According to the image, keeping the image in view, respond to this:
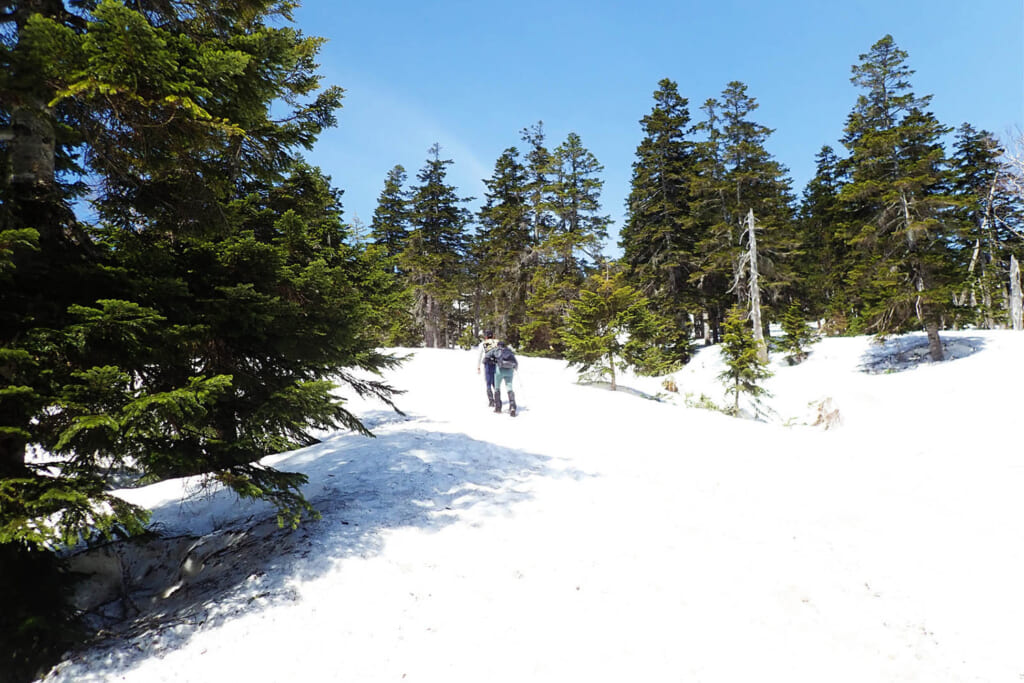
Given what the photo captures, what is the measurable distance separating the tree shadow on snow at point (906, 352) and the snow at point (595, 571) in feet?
46.5

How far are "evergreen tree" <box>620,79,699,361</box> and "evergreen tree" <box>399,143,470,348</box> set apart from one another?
12.6 m

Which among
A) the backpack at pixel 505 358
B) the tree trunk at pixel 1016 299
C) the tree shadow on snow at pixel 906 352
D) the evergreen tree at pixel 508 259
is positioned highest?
the evergreen tree at pixel 508 259

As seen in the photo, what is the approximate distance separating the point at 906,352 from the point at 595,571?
81.1 feet

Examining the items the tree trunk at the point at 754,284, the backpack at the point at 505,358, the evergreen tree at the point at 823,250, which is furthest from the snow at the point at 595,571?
the evergreen tree at the point at 823,250

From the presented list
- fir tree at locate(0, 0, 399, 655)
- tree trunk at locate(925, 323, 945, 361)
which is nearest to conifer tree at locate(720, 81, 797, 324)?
tree trunk at locate(925, 323, 945, 361)

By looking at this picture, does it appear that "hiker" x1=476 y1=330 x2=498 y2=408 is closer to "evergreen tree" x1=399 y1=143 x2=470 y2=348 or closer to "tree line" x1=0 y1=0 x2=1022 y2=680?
"tree line" x1=0 y1=0 x2=1022 y2=680

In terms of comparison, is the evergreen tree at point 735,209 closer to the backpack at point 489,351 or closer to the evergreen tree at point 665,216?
the evergreen tree at point 665,216

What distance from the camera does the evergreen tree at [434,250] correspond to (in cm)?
2958

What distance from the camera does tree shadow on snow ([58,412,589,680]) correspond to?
12.9 feet

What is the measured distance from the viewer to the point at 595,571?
4367 mm

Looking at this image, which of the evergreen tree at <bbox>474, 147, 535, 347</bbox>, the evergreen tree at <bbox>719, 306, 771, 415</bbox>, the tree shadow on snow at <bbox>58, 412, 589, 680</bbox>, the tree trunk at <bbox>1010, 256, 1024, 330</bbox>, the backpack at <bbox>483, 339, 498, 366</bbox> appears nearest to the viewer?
the tree shadow on snow at <bbox>58, 412, 589, 680</bbox>

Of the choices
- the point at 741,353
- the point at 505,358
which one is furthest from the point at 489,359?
the point at 741,353

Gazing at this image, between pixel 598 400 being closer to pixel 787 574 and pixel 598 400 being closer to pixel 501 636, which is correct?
pixel 787 574

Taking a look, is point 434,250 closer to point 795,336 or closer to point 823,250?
point 795,336
